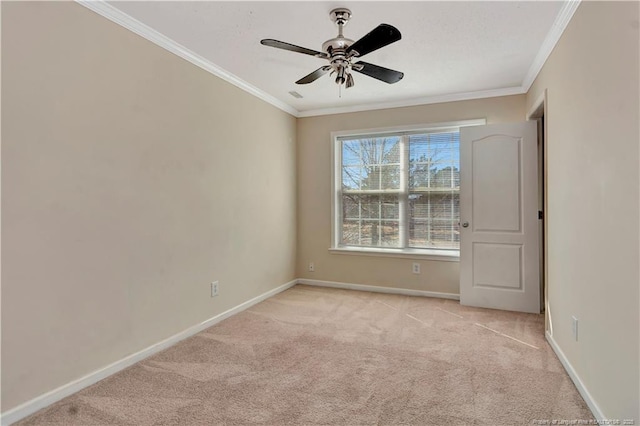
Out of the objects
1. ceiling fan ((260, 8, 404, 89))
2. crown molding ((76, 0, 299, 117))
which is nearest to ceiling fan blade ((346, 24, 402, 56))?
ceiling fan ((260, 8, 404, 89))

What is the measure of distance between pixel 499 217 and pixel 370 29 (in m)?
2.40

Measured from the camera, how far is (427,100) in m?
4.23

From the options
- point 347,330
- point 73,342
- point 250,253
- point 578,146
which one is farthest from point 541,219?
point 73,342

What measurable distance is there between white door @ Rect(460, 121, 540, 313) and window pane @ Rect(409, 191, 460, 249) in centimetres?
34

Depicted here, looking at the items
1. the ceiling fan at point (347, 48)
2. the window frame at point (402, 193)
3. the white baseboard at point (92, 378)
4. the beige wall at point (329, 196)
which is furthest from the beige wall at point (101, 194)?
the window frame at point (402, 193)

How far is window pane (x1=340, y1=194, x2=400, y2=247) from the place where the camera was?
4551 mm

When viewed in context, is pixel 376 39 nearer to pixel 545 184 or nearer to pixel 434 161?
pixel 545 184

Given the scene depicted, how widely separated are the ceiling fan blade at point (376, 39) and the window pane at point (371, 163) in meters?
2.42

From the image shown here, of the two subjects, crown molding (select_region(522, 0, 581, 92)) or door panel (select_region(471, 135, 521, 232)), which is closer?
crown molding (select_region(522, 0, 581, 92))

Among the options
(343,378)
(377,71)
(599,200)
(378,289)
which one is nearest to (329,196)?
(378,289)

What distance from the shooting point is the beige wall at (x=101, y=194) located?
1871mm

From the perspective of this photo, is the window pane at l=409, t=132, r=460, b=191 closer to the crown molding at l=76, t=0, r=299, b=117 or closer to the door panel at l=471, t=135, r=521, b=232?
the door panel at l=471, t=135, r=521, b=232

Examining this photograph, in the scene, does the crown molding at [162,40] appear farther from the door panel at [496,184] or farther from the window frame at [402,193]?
the door panel at [496,184]

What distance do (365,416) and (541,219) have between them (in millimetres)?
2871
